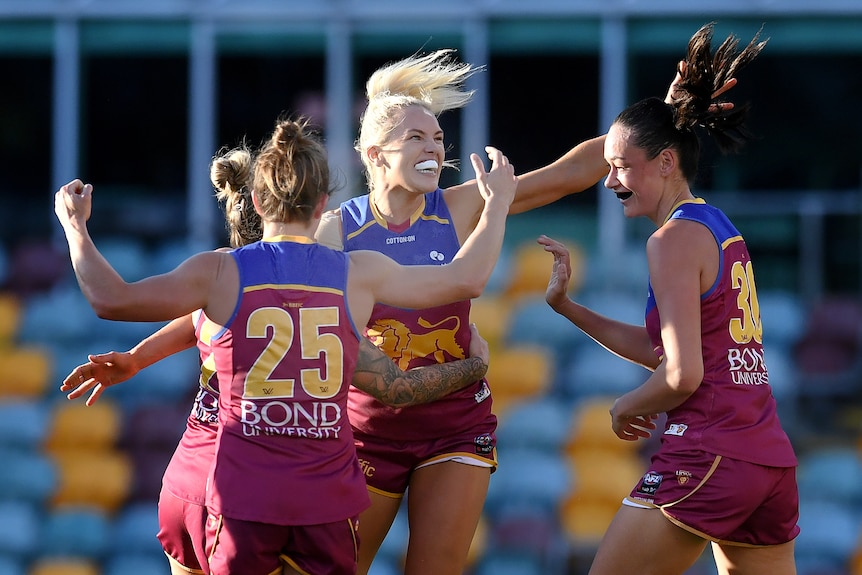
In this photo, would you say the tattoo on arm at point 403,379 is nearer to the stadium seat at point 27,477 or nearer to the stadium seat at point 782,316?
the stadium seat at point 782,316

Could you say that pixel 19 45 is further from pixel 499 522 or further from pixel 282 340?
pixel 282 340

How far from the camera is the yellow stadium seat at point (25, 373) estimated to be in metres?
8.02

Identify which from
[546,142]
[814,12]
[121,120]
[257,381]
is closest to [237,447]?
[257,381]

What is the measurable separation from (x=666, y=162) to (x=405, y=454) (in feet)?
3.58

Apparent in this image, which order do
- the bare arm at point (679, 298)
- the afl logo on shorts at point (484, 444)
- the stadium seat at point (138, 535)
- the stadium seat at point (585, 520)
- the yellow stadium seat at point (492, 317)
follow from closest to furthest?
1. the bare arm at point (679, 298)
2. the afl logo on shorts at point (484, 444)
3. the stadium seat at point (585, 520)
4. the stadium seat at point (138, 535)
5. the yellow stadium seat at point (492, 317)

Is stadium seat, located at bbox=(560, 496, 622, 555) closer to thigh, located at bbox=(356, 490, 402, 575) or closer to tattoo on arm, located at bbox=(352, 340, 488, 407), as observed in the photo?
thigh, located at bbox=(356, 490, 402, 575)

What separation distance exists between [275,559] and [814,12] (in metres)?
6.44

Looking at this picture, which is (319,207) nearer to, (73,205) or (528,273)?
(73,205)

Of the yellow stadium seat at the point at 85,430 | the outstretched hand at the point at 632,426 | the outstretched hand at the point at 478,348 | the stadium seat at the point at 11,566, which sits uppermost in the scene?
the outstretched hand at the point at 478,348

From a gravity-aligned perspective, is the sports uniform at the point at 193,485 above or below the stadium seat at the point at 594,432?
above

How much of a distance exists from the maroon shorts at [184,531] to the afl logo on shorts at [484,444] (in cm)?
79

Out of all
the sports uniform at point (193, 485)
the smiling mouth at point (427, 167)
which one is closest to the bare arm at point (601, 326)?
the smiling mouth at point (427, 167)

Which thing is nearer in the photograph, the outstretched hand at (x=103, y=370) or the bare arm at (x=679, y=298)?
the bare arm at (x=679, y=298)

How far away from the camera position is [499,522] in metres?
7.33
